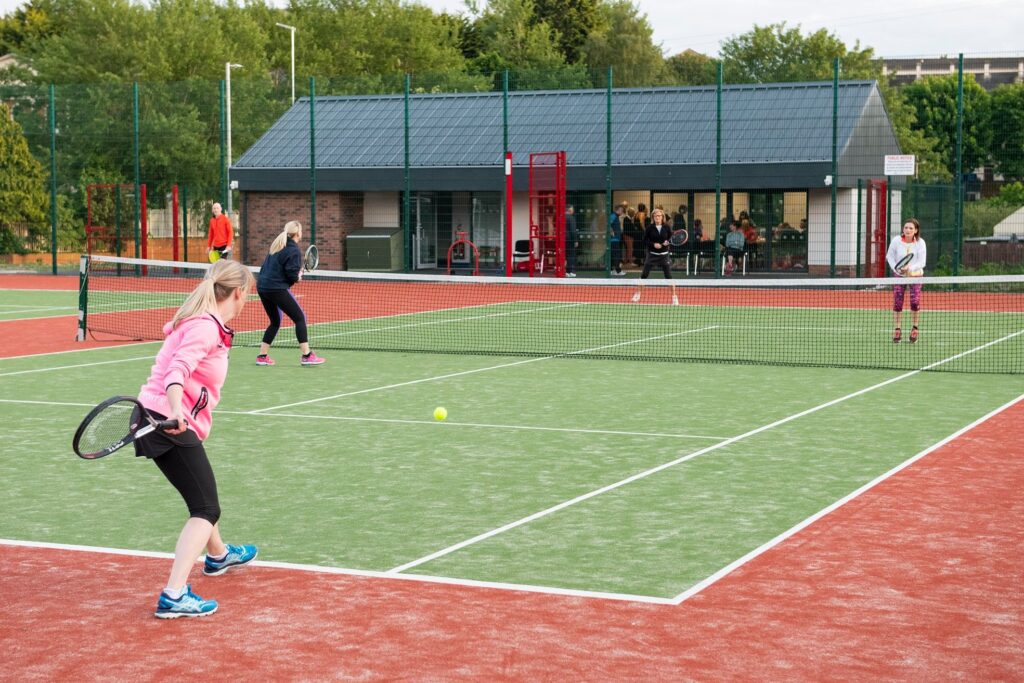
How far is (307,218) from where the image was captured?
34844mm

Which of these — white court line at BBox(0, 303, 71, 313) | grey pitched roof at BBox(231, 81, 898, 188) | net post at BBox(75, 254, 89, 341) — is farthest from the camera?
grey pitched roof at BBox(231, 81, 898, 188)

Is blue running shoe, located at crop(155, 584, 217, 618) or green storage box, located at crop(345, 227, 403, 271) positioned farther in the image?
green storage box, located at crop(345, 227, 403, 271)

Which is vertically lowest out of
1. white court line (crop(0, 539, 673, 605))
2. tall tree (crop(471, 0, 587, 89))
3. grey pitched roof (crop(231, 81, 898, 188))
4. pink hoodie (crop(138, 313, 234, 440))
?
white court line (crop(0, 539, 673, 605))

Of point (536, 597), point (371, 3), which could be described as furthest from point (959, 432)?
point (371, 3)

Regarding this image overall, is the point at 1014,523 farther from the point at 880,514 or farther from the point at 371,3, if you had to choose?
the point at 371,3

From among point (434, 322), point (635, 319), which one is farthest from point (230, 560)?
point (635, 319)

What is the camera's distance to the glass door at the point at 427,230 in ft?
114

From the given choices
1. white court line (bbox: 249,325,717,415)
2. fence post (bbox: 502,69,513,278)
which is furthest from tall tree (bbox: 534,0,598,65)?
white court line (bbox: 249,325,717,415)

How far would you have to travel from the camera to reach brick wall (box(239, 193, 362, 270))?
34594mm

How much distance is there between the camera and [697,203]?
1305 inches

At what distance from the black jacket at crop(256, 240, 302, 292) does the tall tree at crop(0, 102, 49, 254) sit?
25.8m

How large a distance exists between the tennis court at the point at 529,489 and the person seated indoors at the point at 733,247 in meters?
16.4

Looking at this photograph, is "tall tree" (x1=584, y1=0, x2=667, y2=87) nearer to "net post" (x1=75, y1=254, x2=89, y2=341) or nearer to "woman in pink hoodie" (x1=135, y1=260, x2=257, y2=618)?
"net post" (x1=75, y1=254, x2=89, y2=341)

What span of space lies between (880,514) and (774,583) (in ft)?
5.39
